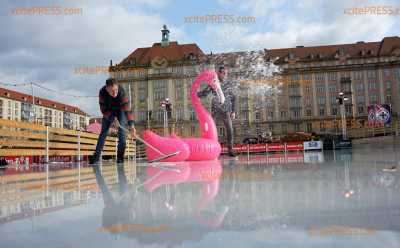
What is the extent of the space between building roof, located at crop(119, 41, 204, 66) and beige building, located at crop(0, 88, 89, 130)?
13935mm

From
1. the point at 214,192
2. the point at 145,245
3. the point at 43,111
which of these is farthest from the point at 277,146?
the point at 43,111

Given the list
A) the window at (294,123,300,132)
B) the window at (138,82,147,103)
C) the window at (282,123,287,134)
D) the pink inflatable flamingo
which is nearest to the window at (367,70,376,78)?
the window at (294,123,300,132)

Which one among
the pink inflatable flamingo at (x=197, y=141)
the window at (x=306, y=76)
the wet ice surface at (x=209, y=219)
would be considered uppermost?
the window at (x=306, y=76)

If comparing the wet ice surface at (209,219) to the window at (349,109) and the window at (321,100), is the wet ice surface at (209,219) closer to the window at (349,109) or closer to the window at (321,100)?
the window at (321,100)

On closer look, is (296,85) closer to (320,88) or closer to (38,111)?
(320,88)

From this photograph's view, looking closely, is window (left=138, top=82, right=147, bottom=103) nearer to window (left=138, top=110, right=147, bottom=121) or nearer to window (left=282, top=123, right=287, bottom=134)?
window (left=138, top=110, right=147, bottom=121)

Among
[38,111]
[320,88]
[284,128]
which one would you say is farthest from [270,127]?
[38,111]

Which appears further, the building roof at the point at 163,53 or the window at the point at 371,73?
the window at the point at 371,73

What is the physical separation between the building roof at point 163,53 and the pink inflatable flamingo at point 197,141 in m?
48.5

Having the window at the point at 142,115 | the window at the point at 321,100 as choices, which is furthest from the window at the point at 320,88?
the window at the point at 142,115

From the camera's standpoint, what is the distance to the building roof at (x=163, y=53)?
59.6m

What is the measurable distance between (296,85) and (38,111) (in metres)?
54.5

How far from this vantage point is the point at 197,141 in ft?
34.1

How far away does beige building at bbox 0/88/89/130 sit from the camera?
63.8 meters
